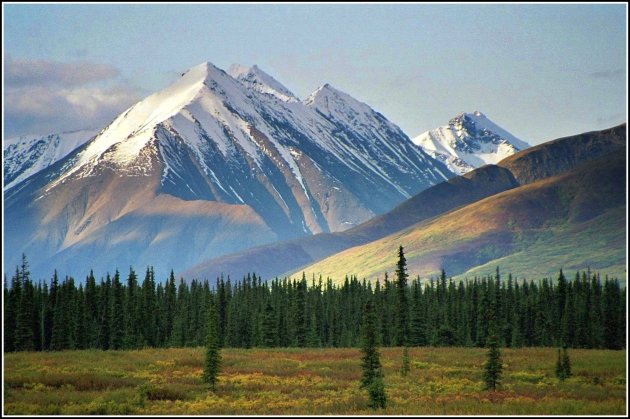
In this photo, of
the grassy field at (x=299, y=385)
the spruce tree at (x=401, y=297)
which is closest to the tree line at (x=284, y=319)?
the spruce tree at (x=401, y=297)

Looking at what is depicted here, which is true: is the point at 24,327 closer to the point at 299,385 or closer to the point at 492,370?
the point at 299,385

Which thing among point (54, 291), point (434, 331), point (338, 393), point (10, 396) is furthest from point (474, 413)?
point (54, 291)

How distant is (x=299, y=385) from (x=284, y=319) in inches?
2382

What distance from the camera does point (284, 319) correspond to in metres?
134

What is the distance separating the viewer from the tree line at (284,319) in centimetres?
11731

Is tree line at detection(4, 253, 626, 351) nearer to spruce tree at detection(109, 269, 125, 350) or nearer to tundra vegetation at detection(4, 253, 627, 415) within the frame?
spruce tree at detection(109, 269, 125, 350)

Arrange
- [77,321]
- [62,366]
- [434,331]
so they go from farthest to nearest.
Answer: [434,331]
[77,321]
[62,366]

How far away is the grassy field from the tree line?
55.7 feet

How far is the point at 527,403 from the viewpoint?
199ft

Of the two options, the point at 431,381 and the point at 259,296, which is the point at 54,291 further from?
the point at 431,381

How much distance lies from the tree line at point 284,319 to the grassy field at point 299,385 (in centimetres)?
1699

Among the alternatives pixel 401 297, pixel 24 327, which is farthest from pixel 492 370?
pixel 24 327

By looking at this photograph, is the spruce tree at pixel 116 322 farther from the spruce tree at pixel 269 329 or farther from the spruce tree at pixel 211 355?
the spruce tree at pixel 211 355

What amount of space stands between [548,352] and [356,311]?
64.8 metres
